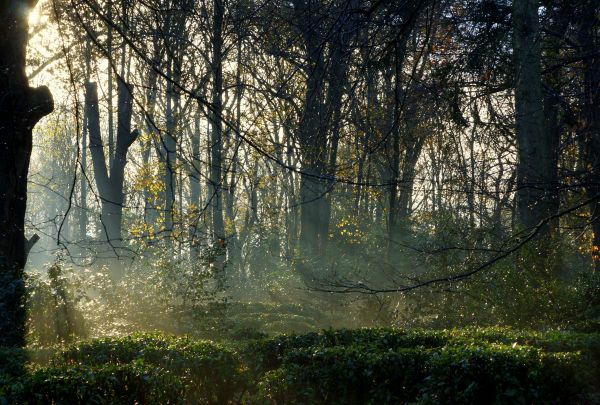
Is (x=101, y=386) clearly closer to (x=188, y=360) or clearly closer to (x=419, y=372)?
(x=188, y=360)

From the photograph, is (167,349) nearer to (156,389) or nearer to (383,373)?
(156,389)

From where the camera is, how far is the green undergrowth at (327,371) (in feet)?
18.1

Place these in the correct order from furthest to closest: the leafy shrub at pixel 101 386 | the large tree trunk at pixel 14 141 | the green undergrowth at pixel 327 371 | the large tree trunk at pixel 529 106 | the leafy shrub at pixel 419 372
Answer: the large tree trunk at pixel 529 106, the large tree trunk at pixel 14 141, the leafy shrub at pixel 419 372, the green undergrowth at pixel 327 371, the leafy shrub at pixel 101 386

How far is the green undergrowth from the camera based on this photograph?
5.52 metres

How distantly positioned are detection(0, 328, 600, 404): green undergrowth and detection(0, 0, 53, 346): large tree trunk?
293 cm

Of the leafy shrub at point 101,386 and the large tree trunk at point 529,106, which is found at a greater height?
the large tree trunk at point 529,106

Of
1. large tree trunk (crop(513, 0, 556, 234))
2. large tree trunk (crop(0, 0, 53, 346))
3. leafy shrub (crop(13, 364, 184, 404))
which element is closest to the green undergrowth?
leafy shrub (crop(13, 364, 184, 404))

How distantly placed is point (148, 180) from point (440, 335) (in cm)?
1533

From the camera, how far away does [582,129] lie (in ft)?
40.2

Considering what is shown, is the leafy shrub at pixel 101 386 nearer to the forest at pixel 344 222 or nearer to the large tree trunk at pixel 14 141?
the forest at pixel 344 222

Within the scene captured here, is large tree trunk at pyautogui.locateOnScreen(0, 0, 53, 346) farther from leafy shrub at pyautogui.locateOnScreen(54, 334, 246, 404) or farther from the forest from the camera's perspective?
leafy shrub at pyautogui.locateOnScreen(54, 334, 246, 404)

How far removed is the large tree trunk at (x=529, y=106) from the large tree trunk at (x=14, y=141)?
8903 mm

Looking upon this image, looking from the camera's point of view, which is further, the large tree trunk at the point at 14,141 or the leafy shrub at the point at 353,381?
the large tree trunk at the point at 14,141

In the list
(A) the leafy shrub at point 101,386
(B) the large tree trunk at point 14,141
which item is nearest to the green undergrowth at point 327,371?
(A) the leafy shrub at point 101,386
